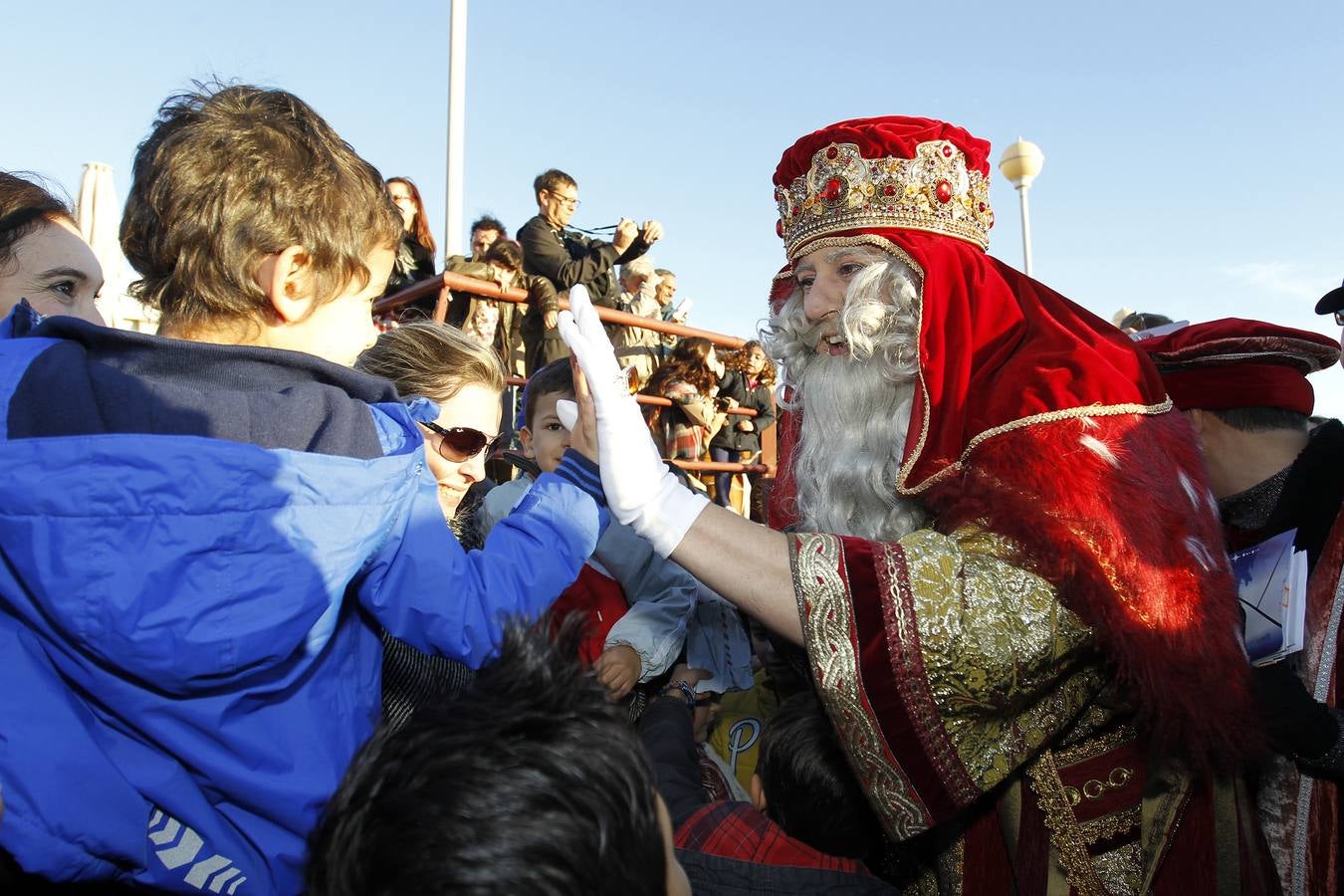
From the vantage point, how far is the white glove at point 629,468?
1.61 metres

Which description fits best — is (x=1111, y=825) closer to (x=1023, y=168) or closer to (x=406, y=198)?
(x=406, y=198)

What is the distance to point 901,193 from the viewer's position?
7.25 ft

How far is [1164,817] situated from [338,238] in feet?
6.19

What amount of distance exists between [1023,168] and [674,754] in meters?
9.54

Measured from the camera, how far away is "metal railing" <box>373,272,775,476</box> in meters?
4.88

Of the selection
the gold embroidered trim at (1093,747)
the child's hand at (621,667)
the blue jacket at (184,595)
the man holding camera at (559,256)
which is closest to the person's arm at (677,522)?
the blue jacket at (184,595)

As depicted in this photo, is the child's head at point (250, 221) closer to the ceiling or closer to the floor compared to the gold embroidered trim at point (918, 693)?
closer to the ceiling

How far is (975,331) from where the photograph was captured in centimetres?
193

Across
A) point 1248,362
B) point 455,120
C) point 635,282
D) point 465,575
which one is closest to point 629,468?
point 465,575

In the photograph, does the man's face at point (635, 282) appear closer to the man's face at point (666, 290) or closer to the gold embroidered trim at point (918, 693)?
the man's face at point (666, 290)

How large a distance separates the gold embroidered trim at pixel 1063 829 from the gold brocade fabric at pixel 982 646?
0.14 m

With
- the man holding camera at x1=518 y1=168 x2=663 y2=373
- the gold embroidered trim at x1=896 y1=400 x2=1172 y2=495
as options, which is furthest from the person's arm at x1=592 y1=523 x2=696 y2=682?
the man holding camera at x1=518 y1=168 x2=663 y2=373

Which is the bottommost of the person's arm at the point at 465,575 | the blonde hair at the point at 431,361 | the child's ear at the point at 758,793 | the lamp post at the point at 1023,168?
the child's ear at the point at 758,793

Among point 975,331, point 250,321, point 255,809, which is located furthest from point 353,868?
point 975,331
